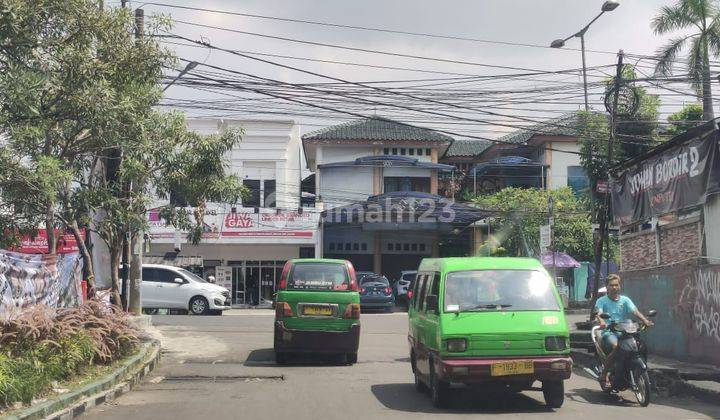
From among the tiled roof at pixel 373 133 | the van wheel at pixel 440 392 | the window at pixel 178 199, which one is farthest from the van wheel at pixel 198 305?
the van wheel at pixel 440 392

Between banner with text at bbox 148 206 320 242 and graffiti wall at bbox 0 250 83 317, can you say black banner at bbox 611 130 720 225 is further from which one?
banner with text at bbox 148 206 320 242

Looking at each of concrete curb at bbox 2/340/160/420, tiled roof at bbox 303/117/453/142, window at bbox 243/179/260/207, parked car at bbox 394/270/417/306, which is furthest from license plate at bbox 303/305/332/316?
tiled roof at bbox 303/117/453/142

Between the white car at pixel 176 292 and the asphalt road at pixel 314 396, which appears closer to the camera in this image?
the asphalt road at pixel 314 396

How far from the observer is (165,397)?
1112 centimetres

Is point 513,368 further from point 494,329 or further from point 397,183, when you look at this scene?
point 397,183

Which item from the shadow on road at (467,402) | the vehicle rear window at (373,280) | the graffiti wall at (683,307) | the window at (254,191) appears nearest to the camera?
the shadow on road at (467,402)

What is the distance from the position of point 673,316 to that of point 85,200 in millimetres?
10731

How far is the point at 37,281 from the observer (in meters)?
13.0

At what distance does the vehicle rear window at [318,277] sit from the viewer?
14.9 m

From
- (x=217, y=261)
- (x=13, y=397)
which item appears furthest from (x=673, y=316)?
(x=217, y=261)

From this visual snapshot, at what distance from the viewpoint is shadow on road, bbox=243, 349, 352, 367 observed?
1530cm

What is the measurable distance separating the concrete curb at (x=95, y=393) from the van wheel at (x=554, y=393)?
5700mm

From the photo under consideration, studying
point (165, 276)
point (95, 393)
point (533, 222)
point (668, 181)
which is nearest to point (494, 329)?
point (95, 393)

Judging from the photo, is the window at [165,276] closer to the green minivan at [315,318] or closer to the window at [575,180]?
the green minivan at [315,318]
